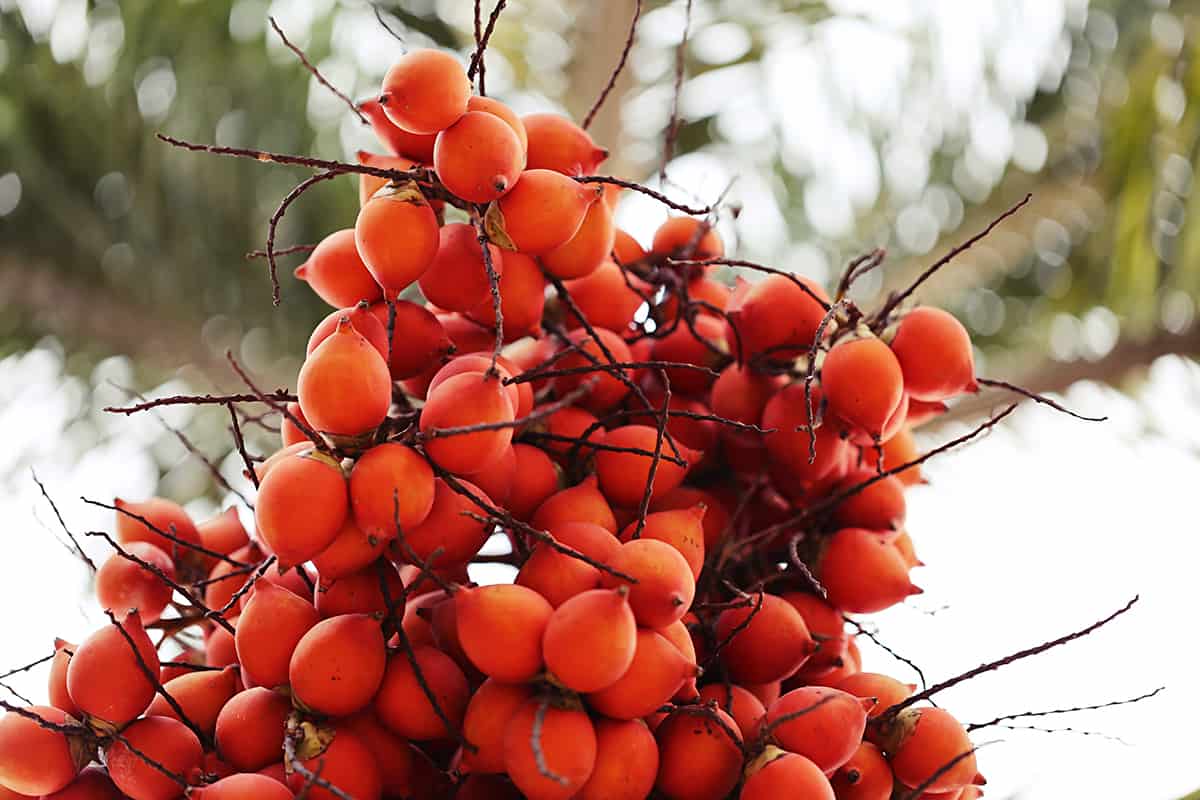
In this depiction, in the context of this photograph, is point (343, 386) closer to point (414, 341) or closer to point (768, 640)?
point (414, 341)

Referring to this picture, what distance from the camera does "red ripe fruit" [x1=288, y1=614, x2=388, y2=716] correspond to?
0.42 meters

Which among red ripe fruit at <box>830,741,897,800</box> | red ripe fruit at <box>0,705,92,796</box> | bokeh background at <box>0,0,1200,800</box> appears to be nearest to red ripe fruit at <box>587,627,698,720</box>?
red ripe fruit at <box>830,741,897,800</box>

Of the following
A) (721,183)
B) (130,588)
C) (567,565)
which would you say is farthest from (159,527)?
(721,183)

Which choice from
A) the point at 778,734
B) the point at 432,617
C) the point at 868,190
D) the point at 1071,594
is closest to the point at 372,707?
the point at 432,617

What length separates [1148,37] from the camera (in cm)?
137

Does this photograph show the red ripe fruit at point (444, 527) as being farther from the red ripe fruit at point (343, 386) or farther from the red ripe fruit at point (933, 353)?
the red ripe fruit at point (933, 353)

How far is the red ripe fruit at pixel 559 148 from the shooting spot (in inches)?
20.3

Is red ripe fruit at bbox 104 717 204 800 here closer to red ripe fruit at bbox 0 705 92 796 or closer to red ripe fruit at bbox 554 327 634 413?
red ripe fruit at bbox 0 705 92 796

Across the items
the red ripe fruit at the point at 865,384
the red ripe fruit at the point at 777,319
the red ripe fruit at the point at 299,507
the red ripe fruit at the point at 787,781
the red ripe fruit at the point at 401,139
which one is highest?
the red ripe fruit at the point at 401,139

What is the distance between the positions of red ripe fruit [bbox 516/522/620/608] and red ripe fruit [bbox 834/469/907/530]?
0.16 m

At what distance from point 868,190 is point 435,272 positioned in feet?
4.03

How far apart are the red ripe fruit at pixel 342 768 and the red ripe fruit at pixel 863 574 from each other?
237mm

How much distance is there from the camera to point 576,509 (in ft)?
1.56

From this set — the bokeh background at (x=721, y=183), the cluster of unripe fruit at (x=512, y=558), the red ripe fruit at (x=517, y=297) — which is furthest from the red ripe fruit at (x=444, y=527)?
the bokeh background at (x=721, y=183)
